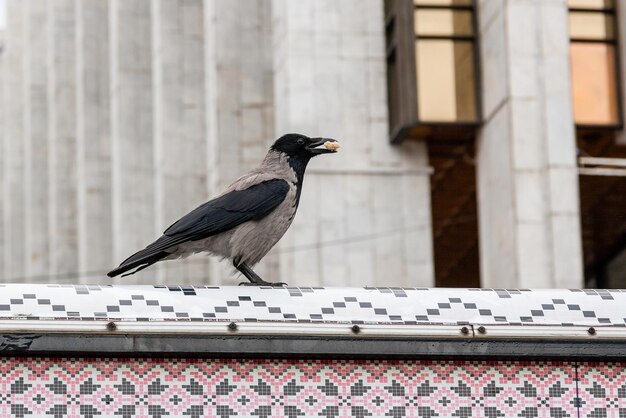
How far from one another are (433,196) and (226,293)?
3079 centimetres

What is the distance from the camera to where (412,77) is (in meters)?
26.9

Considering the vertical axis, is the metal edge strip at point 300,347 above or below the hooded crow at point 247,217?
below

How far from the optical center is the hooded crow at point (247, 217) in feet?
21.4

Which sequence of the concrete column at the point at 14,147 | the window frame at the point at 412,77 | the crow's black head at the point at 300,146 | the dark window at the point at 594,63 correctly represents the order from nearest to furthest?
1. the crow's black head at the point at 300,146
2. the window frame at the point at 412,77
3. the dark window at the point at 594,63
4. the concrete column at the point at 14,147

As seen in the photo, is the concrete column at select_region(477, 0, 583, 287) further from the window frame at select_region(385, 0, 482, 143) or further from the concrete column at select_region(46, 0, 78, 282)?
the concrete column at select_region(46, 0, 78, 282)

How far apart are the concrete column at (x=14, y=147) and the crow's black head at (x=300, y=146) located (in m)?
48.8

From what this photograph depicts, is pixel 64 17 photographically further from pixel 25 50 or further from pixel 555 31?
pixel 555 31

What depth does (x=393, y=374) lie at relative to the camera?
15.1 feet

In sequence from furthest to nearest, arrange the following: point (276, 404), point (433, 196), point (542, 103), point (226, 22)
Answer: point (433, 196)
point (226, 22)
point (542, 103)
point (276, 404)

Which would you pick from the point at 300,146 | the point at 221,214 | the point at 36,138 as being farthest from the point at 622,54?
the point at 36,138

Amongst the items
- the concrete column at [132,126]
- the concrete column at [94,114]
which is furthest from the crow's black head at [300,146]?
the concrete column at [94,114]

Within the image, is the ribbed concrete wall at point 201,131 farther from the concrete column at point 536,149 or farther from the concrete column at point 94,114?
the concrete column at point 536,149

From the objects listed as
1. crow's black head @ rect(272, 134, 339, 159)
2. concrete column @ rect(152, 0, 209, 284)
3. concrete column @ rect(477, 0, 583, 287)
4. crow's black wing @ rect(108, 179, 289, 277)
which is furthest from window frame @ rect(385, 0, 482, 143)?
crow's black wing @ rect(108, 179, 289, 277)

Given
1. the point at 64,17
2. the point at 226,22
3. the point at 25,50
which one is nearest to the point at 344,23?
the point at 226,22
